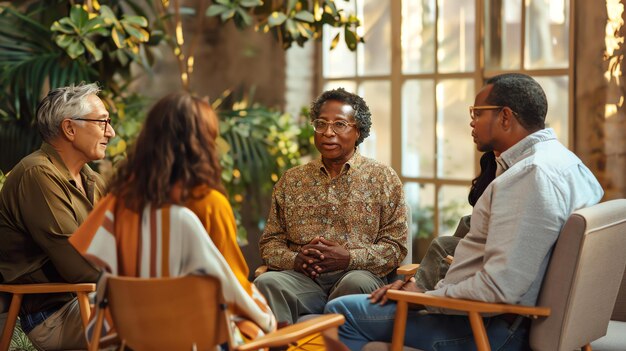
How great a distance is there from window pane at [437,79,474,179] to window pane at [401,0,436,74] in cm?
20

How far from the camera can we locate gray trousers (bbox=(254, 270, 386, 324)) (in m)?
3.45

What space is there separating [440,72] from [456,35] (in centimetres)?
25

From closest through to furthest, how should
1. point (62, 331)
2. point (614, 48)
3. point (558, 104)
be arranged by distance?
1. point (62, 331)
2. point (614, 48)
3. point (558, 104)

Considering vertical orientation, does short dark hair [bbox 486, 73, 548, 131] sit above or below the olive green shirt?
above

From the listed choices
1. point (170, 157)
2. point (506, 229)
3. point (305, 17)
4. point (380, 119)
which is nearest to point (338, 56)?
point (380, 119)

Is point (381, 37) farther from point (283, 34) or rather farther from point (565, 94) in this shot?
point (565, 94)

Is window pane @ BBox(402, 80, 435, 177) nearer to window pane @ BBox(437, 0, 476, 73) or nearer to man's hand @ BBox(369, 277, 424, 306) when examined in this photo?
window pane @ BBox(437, 0, 476, 73)

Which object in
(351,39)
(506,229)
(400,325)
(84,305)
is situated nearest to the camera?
(506,229)

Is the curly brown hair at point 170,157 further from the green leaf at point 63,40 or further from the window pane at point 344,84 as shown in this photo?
the window pane at point 344,84

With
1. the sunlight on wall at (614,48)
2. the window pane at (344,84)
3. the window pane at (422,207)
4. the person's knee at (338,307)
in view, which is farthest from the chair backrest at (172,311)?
the window pane at (344,84)

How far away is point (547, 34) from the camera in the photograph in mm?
4711

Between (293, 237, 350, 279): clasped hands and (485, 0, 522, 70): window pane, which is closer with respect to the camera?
(293, 237, 350, 279): clasped hands

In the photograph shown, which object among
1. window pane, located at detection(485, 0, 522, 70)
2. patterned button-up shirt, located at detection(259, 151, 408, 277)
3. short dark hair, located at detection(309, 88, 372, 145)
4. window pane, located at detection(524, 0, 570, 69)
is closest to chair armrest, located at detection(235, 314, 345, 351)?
patterned button-up shirt, located at detection(259, 151, 408, 277)

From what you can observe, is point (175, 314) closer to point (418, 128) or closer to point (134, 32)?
point (134, 32)
